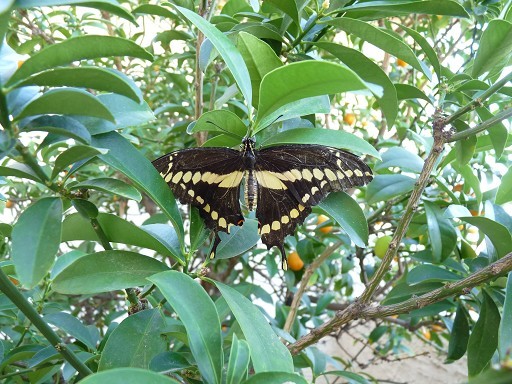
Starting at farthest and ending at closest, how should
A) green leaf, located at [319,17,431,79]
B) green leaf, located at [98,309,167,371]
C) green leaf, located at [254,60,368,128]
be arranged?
green leaf, located at [319,17,431,79] → green leaf, located at [98,309,167,371] → green leaf, located at [254,60,368,128]

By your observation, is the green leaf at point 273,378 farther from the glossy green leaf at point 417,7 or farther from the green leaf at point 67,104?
the glossy green leaf at point 417,7

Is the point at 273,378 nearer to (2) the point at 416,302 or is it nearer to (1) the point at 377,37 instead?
(2) the point at 416,302

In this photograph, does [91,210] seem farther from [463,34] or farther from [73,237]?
[463,34]

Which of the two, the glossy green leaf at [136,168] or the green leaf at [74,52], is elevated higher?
the green leaf at [74,52]

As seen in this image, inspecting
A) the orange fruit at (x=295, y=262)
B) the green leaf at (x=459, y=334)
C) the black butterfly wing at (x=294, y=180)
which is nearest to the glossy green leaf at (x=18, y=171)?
the black butterfly wing at (x=294, y=180)

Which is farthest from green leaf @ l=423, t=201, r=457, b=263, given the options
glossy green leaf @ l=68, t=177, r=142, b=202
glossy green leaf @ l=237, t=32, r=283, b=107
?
glossy green leaf @ l=68, t=177, r=142, b=202

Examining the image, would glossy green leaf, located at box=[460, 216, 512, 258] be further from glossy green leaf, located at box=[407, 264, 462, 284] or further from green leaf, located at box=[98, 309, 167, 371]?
green leaf, located at box=[98, 309, 167, 371]

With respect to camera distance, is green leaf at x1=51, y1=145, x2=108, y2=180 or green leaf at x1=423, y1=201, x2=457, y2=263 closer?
green leaf at x1=51, y1=145, x2=108, y2=180
